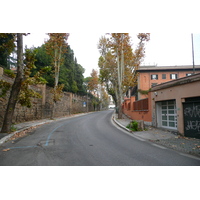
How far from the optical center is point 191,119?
838 centimetres

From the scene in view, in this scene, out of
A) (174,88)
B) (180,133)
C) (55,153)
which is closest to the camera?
(55,153)

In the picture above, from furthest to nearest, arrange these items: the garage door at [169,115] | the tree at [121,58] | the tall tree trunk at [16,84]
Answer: the tree at [121,58] → the garage door at [169,115] → the tall tree trunk at [16,84]

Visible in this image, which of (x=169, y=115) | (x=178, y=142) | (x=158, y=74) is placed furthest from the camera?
(x=158, y=74)

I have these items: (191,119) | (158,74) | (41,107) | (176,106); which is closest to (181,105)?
(176,106)

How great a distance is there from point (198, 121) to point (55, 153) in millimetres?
7722

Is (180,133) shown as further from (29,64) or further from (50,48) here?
(50,48)

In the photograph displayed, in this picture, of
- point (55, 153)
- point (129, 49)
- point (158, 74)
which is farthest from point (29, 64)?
point (158, 74)

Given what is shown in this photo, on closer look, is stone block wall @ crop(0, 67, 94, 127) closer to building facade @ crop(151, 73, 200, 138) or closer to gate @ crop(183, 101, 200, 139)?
building facade @ crop(151, 73, 200, 138)

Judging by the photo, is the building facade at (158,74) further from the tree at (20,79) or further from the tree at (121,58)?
the tree at (20,79)

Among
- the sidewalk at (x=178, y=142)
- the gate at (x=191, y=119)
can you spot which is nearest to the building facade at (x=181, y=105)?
the gate at (x=191, y=119)

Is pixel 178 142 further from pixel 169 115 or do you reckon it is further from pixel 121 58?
pixel 121 58

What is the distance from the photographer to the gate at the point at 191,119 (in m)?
8.05

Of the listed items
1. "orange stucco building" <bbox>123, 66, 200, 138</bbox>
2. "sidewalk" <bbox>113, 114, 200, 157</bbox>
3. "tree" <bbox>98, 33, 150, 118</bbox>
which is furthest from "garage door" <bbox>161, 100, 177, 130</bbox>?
"tree" <bbox>98, 33, 150, 118</bbox>

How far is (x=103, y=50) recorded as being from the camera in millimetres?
27125
